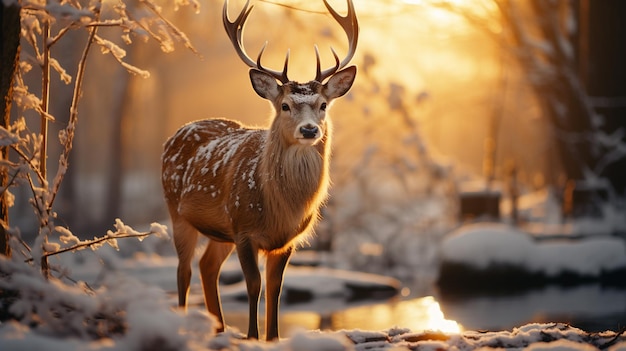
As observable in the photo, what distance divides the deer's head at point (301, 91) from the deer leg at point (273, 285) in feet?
2.79

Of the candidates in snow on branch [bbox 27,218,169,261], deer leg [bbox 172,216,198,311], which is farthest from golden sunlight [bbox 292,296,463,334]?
snow on branch [bbox 27,218,169,261]

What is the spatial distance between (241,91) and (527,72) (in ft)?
119

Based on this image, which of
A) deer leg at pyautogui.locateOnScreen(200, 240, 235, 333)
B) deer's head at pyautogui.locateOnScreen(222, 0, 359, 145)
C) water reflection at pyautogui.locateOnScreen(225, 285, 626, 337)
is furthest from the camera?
water reflection at pyautogui.locateOnScreen(225, 285, 626, 337)

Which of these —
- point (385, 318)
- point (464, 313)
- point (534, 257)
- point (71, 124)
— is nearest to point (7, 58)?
point (71, 124)

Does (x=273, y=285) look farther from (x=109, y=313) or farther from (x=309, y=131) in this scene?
(x=109, y=313)

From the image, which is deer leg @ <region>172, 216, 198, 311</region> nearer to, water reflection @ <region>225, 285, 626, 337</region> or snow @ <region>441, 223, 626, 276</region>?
water reflection @ <region>225, 285, 626, 337</region>

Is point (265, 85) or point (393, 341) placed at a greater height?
point (265, 85)

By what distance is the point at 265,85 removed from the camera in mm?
6598

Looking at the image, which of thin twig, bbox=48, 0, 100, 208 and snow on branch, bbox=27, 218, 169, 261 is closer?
snow on branch, bbox=27, 218, 169, 261

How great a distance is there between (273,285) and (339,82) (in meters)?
1.64

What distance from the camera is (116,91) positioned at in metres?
25.3

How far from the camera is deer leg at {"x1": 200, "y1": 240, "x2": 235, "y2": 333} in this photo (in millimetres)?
7184

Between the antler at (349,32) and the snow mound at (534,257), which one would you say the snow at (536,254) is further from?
the antler at (349,32)

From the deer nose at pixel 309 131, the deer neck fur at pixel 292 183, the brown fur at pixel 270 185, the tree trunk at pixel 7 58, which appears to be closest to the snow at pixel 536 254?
the brown fur at pixel 270 185
